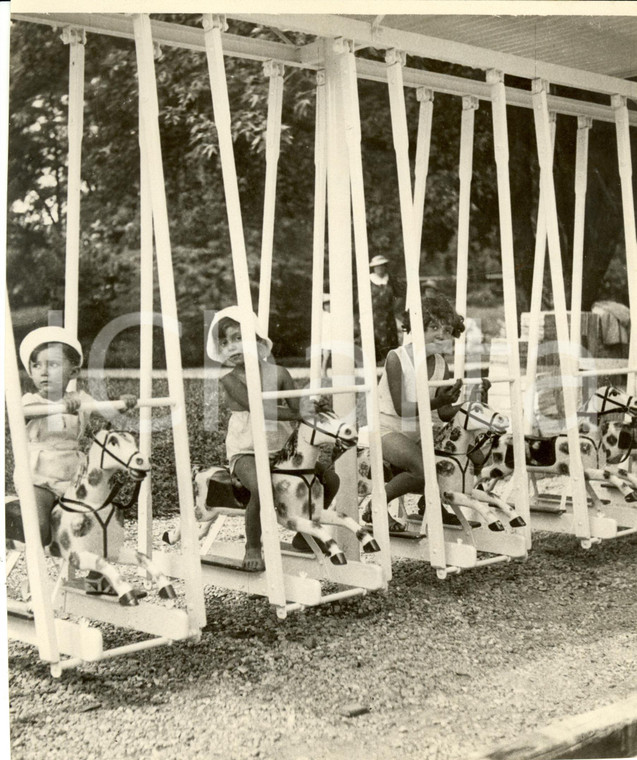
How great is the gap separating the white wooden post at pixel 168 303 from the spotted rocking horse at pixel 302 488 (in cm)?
64

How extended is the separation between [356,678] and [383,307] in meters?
4.42

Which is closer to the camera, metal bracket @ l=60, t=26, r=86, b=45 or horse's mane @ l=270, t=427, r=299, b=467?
metal bracket @ l=60, t=26, r=86, b=45

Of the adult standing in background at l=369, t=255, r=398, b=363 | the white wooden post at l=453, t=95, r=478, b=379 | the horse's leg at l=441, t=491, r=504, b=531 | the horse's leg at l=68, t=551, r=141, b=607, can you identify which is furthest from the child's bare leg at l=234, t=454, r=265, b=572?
the adult standing in background at l=369, t=255, r=398, b=363

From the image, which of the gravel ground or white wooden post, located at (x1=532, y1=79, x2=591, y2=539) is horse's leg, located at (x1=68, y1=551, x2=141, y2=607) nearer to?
the gravel ground

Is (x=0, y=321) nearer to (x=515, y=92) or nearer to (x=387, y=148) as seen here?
(x=515, y=92)

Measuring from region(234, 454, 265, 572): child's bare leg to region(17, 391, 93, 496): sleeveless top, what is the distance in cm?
98

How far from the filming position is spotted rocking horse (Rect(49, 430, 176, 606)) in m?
4.42

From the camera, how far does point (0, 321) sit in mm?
3799

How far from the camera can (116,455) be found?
4.50 m

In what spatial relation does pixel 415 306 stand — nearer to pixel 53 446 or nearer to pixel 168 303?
pixel 168 303

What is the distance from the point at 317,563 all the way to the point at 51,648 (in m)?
1.73

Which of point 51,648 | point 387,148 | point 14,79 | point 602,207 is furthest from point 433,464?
point 387,148

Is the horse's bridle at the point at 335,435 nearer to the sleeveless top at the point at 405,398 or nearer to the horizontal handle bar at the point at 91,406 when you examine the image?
the sleeveless top at the point at 405,398

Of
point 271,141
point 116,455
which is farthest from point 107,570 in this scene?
point 271,141
